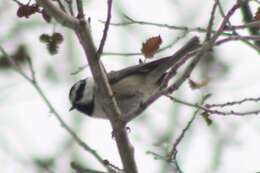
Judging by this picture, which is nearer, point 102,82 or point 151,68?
point 102,82

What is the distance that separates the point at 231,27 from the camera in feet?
9.07

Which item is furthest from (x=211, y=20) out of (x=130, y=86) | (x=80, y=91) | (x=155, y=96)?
(x=80, y=91)

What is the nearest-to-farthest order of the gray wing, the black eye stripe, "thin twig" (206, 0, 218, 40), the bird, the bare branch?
"thin twig" (206, 0, 218, 40)
the bare branch
the gray wing
the bird
the black eye stripe

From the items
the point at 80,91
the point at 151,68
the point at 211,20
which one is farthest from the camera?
the point at 80,91

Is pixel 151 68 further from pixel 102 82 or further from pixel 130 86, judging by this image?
pixel 102 82

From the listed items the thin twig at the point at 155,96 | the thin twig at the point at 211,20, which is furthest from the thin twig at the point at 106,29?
the thin twig at the point at 211,20

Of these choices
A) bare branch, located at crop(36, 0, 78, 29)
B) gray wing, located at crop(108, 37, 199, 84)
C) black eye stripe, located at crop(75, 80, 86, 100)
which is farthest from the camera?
black eye stripe, located at crop(75, 80, 86, 100)

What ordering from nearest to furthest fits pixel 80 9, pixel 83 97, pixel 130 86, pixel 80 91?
1. pixel 80 9
2. pixel 130 86
3. pixel 83 97
4. pixel 80 91

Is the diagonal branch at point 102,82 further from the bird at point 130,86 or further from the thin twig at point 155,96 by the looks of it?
the bird at point 130,86

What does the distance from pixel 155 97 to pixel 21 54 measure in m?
2.72

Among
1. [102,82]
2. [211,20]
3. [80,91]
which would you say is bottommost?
[211,20]

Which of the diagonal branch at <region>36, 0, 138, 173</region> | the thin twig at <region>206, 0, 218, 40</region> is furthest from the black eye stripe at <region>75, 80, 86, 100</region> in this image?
the thin twig at <region>206, 0, 218, 40</region>

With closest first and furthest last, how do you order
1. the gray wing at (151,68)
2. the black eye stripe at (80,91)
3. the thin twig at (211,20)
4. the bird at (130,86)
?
the thin twig at (211,20)
the gray wing at (151,68)
the bird at (130,86)
the black eye stripe at (80,91)

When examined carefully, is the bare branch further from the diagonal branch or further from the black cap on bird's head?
the black cap on bird's head
